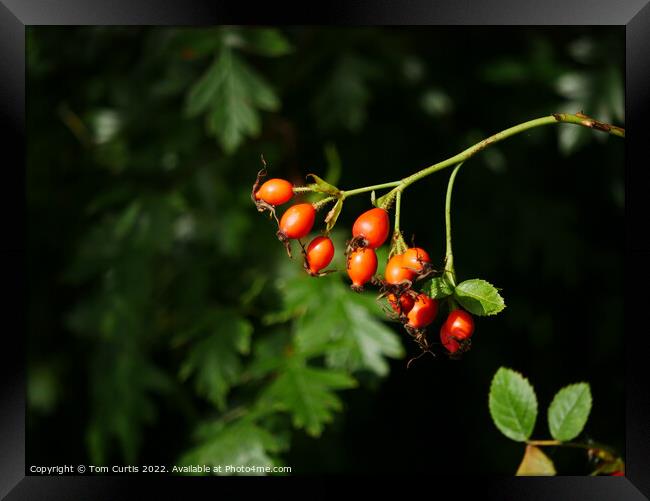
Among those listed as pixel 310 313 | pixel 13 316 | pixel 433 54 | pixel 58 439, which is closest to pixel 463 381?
pixel 310 313

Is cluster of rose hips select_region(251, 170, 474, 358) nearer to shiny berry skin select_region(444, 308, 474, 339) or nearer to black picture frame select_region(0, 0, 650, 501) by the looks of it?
shiny berry skin select_region(444, 308, 474, 339)

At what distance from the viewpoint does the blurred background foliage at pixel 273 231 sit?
8.20 feet


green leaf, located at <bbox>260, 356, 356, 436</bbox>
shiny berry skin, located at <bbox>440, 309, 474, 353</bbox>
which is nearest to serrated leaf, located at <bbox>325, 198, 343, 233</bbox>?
shiny berry skin, located at <bbox>440, 309, 474, 353</bbox>

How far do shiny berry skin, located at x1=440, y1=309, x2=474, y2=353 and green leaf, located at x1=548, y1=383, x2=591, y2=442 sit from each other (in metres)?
0.30

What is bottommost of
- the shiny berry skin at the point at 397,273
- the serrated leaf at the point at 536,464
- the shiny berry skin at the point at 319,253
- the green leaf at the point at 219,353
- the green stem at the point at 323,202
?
the serrated leaf at the point at 536,464

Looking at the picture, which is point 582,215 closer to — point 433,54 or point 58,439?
point 433,54

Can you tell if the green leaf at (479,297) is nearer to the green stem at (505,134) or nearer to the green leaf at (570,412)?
the green stem at (505,134)

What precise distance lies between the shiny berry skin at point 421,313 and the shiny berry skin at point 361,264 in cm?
9

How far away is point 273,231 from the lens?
278cm

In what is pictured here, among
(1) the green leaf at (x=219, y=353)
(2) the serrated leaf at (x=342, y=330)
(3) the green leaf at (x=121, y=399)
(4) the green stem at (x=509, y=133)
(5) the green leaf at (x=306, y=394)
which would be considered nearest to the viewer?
(4) the green stem at (x=509, y=133)

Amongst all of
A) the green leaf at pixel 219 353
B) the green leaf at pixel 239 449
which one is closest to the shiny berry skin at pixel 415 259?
the green leaf at pixel 239 449

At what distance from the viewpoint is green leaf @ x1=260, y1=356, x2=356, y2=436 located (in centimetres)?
219

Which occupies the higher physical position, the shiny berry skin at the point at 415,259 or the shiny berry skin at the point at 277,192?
the shiny berry skin at the point at 277,192

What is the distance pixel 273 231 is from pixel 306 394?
28.4 inches
